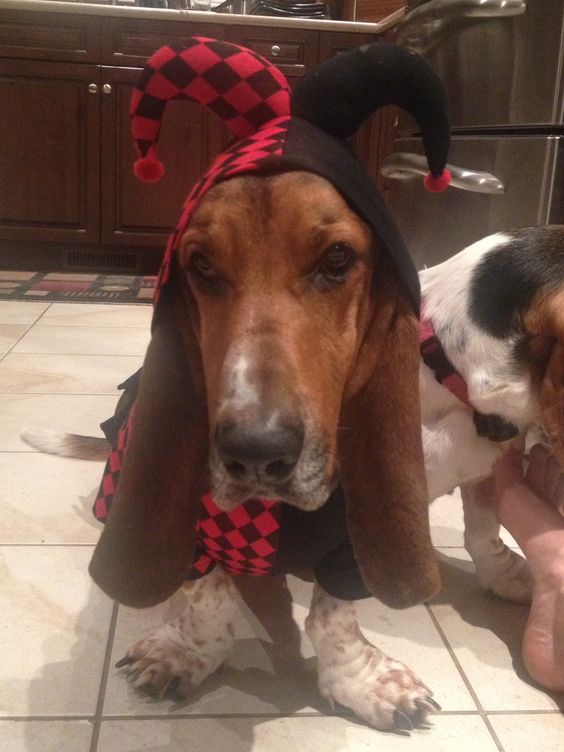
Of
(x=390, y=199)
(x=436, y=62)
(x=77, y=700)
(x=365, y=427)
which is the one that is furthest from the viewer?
(x=390, y=199)

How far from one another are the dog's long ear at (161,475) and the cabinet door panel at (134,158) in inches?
148

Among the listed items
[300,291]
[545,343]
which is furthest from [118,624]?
[545,343]

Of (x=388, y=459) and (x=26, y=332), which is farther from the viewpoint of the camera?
(x=26, y=332)

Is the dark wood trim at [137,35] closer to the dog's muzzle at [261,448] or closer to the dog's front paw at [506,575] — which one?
the dog's front paw at [506,575]

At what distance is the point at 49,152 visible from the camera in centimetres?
470

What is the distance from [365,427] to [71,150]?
4.15 meters

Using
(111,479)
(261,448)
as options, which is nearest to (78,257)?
(111,479)

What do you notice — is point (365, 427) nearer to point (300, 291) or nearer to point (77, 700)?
point (300, 291)

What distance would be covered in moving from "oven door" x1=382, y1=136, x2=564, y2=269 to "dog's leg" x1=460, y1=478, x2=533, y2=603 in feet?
3.39

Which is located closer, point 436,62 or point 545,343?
point 545,343

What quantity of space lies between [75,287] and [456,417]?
3481mm

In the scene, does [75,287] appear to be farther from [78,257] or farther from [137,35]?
[137,35]

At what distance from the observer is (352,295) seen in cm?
102

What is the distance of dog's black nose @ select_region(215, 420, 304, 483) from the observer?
2.77 feet
